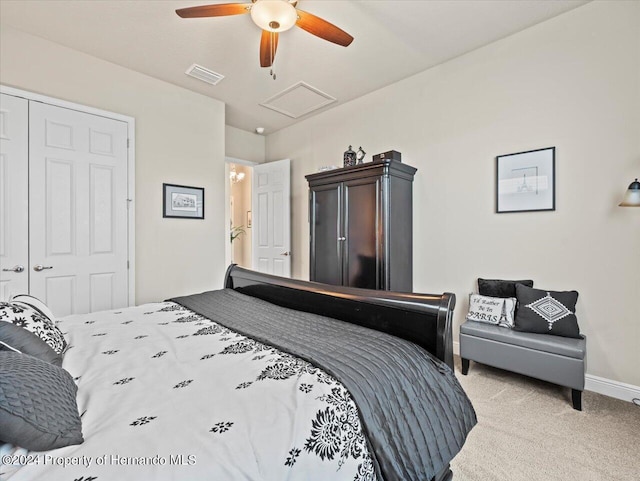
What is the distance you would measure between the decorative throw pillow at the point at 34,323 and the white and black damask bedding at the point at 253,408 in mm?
83

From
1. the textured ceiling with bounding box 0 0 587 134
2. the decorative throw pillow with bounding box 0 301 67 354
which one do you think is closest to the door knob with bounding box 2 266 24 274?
the decorative throw pillow with bounding box 0 301 67 354

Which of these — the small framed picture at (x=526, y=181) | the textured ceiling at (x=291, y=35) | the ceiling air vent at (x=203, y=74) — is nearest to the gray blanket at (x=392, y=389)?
the small framed picture at (x=526, y=181)

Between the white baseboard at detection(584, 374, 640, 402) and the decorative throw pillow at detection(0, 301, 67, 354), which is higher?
the decorative throw pillow at detection(0, 301, 67, 354)

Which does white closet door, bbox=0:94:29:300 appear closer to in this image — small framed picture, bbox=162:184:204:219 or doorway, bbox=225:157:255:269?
small framed picture, bbox=162:184:204:219

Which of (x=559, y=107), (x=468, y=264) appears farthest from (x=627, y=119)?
(x=468, y=264)

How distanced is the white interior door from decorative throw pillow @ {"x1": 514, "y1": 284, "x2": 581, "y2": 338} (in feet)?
9.69

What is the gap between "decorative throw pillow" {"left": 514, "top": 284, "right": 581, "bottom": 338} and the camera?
7.58 feet

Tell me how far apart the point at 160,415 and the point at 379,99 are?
12.3 feet

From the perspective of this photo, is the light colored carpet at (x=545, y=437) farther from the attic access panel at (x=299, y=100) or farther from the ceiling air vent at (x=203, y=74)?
the ceiling air vent at (x=203, y=74)

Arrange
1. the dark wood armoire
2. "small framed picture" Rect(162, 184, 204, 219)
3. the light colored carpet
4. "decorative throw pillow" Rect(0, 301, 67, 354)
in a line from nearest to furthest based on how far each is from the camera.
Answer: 1. "decorative throw pillow" Rect(0, 301, 67, 354)
2. the light colored carpet
3. the dark wood armoire
4. "small framed picture" Rect(162, 184, 204, 219)

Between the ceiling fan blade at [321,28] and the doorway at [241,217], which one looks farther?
the doorway at [241,217]

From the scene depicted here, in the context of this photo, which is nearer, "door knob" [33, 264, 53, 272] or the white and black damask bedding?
the white and black damask bedding

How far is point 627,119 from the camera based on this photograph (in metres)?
2.26

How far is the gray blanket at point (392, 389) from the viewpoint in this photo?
3.42 feet
